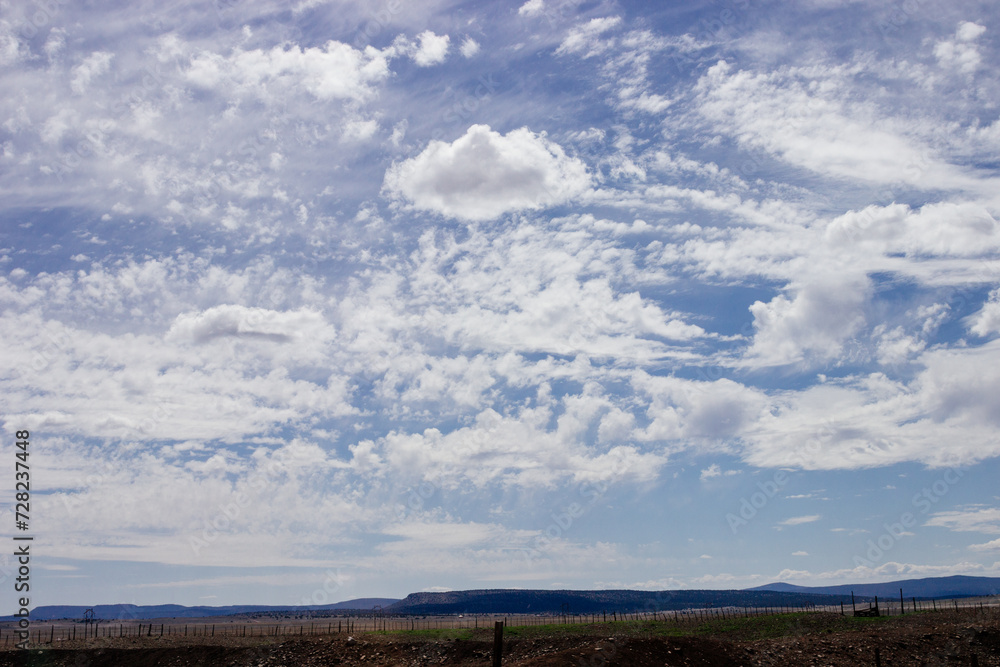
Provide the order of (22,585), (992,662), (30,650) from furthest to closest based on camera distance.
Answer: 1. (30,650)
2. (992,662)
3. (22,585)

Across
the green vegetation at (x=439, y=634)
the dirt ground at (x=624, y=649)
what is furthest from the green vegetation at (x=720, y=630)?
the dirt ground at (x=624, y=649)

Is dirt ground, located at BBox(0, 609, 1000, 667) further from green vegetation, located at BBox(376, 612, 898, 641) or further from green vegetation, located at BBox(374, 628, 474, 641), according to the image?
green vegetation, located at BBox(374, 628, 474, 641)

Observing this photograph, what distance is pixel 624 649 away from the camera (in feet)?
166

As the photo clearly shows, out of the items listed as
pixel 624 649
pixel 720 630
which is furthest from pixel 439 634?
pixel 624 649

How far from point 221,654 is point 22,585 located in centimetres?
3176

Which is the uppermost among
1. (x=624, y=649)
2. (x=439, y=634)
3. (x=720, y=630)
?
(x=624, y=649)

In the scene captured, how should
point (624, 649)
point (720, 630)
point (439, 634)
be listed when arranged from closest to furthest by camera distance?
1. point (624, 649)
2. point (439, 634)
3. point (720, 630)

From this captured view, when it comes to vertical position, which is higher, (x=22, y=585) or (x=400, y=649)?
(x=22, y=585)

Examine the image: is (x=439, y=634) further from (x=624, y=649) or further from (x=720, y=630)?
(x=624, y=649)

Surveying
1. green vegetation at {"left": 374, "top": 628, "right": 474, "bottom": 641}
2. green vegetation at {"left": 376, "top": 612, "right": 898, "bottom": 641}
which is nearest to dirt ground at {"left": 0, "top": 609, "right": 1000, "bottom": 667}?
green vegetation at {"left": 376, "top": 612, "right": 898, "bottom": 641}

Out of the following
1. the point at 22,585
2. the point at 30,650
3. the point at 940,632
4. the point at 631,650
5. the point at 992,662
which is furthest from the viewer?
the point at 30,650

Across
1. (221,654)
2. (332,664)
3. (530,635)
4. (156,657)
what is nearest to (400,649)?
(332,664)

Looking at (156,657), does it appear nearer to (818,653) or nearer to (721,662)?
(721,662)

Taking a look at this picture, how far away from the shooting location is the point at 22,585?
43906 mm
